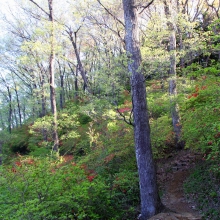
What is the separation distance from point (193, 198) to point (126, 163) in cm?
275

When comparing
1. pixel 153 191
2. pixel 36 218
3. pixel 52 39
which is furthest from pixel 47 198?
pixel 52 39

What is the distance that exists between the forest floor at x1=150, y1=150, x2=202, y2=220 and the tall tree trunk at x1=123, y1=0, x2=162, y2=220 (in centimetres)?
56

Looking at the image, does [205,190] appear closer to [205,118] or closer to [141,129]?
[205,118]

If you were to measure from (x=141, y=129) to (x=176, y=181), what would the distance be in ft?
13.0

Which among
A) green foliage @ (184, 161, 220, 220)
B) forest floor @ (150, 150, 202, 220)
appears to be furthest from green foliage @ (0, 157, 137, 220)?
green foliage @ (184, 161, 220, 220)

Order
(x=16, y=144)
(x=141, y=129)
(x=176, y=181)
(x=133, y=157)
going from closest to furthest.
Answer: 1. (x=141, y=129)
2. (x=176, y=181)
3. (x=133, y=157)
4. (x=16, y=144)

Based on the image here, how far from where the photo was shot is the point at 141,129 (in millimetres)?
5168

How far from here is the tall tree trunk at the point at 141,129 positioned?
511 centimetres

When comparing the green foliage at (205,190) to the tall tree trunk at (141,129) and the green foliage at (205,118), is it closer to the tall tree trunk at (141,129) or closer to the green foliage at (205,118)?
the green foliage at (205,118)

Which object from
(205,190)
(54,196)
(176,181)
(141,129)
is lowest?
(176,181)

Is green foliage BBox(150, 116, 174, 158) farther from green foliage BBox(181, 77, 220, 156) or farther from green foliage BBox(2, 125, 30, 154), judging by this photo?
green foliage BBox(2, 125, 30, 154)

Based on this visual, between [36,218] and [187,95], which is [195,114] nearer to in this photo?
[187,95]

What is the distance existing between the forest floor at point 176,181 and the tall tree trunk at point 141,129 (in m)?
0.56

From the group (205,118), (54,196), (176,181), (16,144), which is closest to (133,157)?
(176,181)
